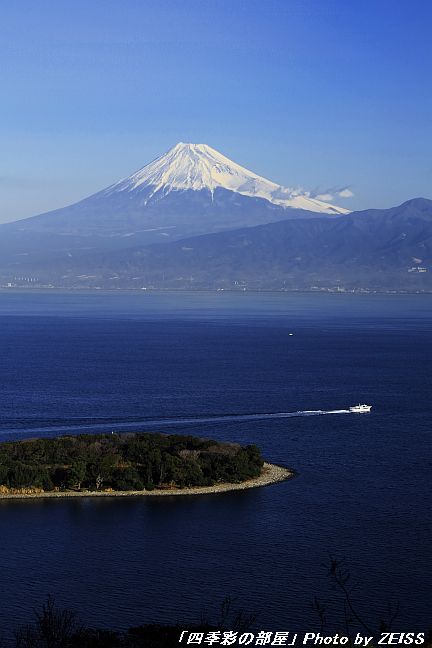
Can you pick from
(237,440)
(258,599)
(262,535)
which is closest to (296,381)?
(237,440)

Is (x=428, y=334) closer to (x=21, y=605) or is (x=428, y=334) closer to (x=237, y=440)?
(x=237, y=440)

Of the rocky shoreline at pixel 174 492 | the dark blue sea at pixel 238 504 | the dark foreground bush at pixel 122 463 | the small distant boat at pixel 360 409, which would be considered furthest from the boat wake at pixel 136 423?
the rocky shoreline at pixel 174 492

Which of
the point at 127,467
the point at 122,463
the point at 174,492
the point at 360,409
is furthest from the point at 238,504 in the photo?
the point at 360,409

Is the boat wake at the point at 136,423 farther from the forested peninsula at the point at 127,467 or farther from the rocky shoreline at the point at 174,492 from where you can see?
the rocky shoreline at the point at 174,492

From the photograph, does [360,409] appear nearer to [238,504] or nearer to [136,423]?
[136,423]

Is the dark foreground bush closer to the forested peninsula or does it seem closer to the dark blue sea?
the forested peninsula

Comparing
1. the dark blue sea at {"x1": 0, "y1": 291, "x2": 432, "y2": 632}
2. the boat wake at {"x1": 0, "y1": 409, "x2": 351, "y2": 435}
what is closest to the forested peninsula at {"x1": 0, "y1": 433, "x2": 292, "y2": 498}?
the dark blue sea at {"x1": 0, "y1": 291, "x2": 432, "y2": 632}
